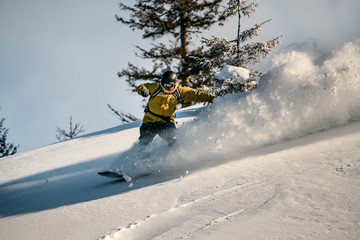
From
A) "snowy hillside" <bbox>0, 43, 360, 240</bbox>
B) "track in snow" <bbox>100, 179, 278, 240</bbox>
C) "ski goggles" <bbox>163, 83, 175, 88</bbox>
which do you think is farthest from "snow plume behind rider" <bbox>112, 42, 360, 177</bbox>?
"track in snow" <bbox>100, 179, 278, 240</bbox>

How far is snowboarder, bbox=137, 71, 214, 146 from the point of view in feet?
12.4

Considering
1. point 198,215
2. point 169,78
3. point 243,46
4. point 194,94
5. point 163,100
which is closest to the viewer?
point 198,215

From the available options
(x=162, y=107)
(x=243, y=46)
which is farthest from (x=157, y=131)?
(x=243, y=46)

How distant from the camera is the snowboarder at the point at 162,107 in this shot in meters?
3.79

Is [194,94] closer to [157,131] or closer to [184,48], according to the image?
[157,131]

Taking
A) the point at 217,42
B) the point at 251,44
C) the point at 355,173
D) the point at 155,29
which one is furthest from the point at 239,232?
the point at 155,29

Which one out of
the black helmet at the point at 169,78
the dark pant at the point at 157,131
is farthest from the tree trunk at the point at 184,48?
the dark pant at the point at 157,131

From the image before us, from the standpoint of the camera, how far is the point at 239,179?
254 cm

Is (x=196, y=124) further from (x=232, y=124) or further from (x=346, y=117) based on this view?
(x=346, y=117)

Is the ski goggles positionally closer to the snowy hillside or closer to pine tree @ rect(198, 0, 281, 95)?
the snowy hillside

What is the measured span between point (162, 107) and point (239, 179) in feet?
6.37

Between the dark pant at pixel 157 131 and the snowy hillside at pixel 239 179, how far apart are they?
174 mm

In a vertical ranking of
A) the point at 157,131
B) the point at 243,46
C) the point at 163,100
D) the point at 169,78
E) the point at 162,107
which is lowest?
the point at 157,131

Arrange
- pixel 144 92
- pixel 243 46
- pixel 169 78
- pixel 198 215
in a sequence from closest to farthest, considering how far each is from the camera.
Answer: pixel 198 215 → pixel 144 92 → pixel 169 78 → pixel 243 46
